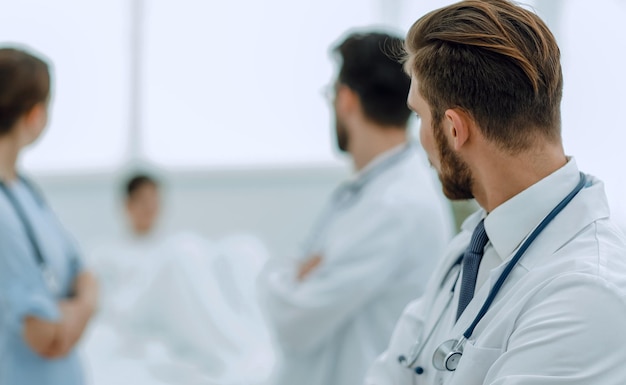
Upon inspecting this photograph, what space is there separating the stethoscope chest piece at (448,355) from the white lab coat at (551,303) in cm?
2

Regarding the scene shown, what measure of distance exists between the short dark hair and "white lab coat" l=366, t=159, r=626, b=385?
97 millimetres

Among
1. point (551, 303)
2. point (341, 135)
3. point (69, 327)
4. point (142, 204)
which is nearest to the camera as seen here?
point (551, 303)

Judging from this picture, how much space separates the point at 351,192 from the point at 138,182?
3028 millimetres

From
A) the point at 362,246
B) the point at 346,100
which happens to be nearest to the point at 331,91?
the point at 346,100

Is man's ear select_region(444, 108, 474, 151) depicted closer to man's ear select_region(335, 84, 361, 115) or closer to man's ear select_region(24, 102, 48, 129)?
man's ear select_region(335, 84, 361, 115)

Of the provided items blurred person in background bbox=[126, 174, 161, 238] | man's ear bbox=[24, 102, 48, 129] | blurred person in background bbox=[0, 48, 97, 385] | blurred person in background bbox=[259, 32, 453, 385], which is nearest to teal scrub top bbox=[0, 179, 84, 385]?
blurred person in background bbox=[0, 48, 97, 385]

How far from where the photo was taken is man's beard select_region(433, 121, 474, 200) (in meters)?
1.41

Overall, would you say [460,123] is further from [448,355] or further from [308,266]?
[308,266]

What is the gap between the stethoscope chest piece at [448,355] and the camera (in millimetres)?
1332

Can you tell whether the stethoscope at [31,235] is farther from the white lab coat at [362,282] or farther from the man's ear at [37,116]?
the white lab coat at [362,282]

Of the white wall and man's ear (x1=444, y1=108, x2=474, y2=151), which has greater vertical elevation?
man's ear (x1=444, y1=108, x2=474, y2=151)

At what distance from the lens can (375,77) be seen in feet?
7.34

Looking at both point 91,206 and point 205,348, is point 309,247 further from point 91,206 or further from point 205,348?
point 91,206

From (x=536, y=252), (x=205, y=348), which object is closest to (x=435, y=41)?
(x=536, y=252)
